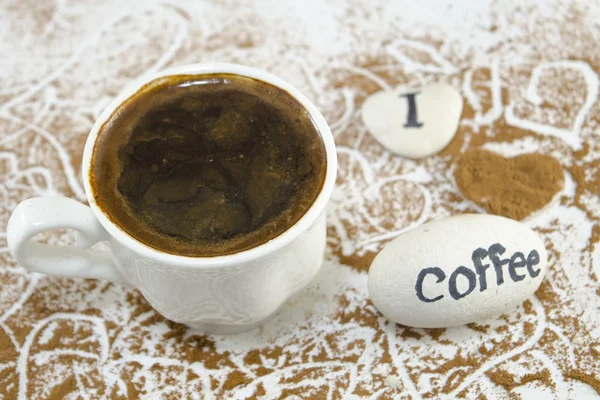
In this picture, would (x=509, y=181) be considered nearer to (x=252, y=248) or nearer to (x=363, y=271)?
(x=363, y=271)

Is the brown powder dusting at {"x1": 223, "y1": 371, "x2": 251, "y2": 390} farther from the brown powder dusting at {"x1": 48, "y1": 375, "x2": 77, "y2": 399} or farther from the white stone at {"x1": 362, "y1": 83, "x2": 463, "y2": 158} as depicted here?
the white stone at {"x1": 362, "y1": 83, "x2": 463, "y2": 158}

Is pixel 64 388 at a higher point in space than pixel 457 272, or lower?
lower

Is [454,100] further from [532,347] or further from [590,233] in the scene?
[532,347]

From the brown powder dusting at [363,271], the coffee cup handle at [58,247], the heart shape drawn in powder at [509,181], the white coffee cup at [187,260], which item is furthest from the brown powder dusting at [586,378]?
the coffee cup handle at [58,247]

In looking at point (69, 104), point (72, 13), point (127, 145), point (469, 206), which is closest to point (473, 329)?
point (469, 206)

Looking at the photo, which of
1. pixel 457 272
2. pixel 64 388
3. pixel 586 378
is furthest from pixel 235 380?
pixel 586 378

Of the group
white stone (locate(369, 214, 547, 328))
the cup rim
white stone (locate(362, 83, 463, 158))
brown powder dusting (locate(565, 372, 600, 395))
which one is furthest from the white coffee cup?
brown powder dusting (locate(565, 372, 600, 395))

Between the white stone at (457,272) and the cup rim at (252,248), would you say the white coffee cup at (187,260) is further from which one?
the white stone at (457,272)
